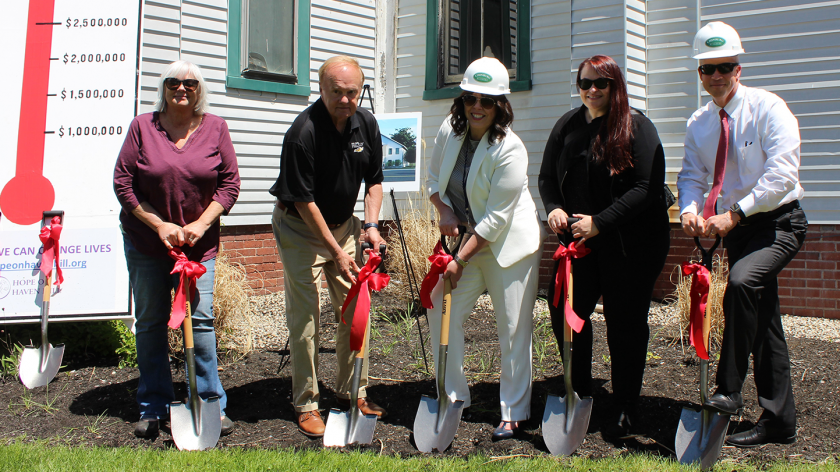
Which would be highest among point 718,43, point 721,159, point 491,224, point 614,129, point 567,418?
point 718,43

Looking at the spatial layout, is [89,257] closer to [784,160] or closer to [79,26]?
[79,26]

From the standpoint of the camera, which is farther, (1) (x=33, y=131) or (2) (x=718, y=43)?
(1) (x=33, y=131)

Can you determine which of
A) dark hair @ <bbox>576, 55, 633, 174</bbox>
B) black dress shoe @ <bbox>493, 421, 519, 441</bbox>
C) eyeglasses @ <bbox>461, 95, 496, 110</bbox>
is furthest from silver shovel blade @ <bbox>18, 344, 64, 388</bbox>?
dark hair @ <bbox>576, 55, 633, 174</bbox>

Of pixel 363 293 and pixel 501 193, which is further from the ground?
pixel 501 193

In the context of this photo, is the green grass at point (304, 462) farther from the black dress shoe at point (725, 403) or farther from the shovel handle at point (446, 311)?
the shovel handle at point (446, 311)

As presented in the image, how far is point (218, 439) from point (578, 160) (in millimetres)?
2508

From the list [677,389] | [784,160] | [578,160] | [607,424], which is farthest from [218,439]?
[784,160]

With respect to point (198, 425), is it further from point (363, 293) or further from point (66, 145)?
point (66, 145)

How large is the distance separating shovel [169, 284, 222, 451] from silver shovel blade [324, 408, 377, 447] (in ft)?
1.98

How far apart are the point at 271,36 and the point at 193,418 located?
5.58m

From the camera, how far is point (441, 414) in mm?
3666

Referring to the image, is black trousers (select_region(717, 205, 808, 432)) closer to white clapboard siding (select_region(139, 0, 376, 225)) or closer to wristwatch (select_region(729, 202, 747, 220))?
wristwatch (select_region(729, 202, 747, 220))

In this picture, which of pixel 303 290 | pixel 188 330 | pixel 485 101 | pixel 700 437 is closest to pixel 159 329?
pixel 188 330

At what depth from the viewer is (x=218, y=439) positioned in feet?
12.3
